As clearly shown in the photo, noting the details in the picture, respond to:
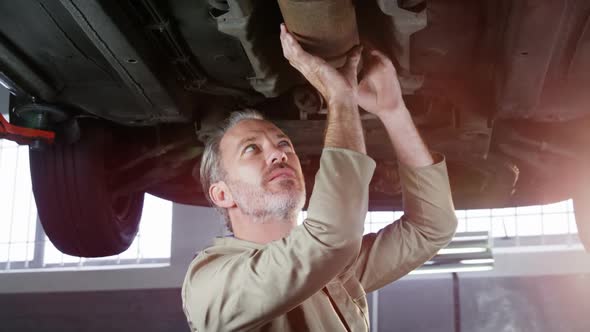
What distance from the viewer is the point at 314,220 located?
1100 millimetres

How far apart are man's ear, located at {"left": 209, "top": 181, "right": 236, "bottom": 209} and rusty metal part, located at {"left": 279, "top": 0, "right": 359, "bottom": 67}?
1.21 ft

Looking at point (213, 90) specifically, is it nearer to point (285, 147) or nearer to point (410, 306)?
point (285, 147)

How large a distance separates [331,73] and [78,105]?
0.97m

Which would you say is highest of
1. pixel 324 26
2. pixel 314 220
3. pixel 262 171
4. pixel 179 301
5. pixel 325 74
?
pixel 324 26

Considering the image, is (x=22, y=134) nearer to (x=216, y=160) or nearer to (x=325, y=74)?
(x=216, y=160)

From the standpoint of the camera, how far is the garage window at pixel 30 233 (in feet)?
24.9

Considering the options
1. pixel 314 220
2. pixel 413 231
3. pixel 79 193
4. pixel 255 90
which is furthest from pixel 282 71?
pixel 79 193

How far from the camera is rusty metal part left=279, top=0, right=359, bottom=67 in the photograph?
1238 millimetres

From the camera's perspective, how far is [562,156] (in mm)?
2254

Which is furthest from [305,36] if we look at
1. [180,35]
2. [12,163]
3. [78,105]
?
[12,163]

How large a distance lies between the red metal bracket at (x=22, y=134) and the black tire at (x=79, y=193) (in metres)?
0.09

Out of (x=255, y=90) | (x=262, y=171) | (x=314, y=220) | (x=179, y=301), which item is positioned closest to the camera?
(x=314, y=220)

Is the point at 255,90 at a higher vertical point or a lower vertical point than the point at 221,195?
higher

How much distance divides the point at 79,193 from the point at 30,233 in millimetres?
6077
